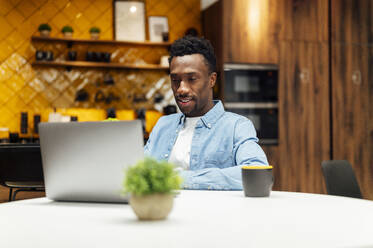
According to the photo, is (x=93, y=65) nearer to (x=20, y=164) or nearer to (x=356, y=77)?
(x=20, y=164)

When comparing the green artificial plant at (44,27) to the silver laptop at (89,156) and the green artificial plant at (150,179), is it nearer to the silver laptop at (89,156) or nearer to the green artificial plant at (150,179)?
the silver laptop at (89,156)

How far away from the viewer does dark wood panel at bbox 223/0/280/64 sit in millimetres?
4348

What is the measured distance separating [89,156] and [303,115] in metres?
3.79

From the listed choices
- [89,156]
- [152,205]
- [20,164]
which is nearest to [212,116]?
[89,156]

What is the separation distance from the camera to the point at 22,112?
443cm

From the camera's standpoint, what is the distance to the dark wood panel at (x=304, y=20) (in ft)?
14.9

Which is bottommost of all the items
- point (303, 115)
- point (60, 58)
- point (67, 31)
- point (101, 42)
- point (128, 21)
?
point (303, 115)

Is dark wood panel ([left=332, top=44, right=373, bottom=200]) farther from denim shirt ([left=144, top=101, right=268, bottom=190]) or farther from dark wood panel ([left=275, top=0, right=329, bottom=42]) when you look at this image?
denim shirt ([left=144, top=101, right=268, bottom=190])

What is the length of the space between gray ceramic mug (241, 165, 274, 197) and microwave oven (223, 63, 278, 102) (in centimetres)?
311

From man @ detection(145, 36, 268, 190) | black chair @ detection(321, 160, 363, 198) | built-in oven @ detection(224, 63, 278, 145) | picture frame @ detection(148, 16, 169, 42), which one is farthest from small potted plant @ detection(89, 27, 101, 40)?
black chair @ detection(321, 160, 363, 198)

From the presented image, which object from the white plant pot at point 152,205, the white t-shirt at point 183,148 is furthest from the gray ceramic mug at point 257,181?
the white t-shirt at point 183,148

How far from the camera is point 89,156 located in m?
1.07

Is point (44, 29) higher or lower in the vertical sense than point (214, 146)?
higher

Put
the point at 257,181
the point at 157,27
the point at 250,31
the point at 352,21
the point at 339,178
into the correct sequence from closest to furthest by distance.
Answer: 1. the point at 257,181
2. the point at 339,178
3. the point at 250,31
4. the point at 352,21
5. the point at 157,27
